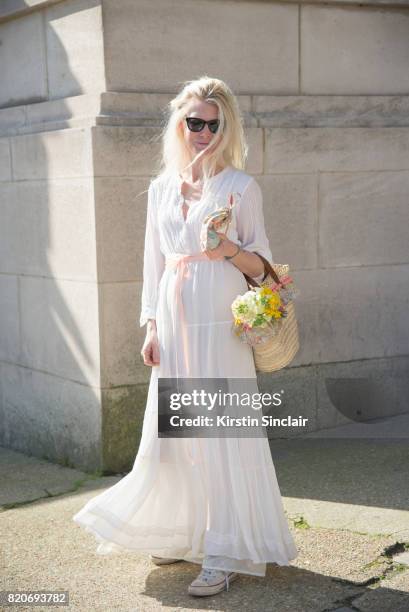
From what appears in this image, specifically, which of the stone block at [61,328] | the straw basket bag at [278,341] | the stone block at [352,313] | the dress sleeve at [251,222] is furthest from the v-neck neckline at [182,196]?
the stone block at [352,313]

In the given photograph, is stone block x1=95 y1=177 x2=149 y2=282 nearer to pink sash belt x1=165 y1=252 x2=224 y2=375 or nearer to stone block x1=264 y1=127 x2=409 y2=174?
stone block x1=264 y1=127 x2=409 y2=174

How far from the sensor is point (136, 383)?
5.69 m

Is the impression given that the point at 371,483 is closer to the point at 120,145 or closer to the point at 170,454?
the point at 170,454

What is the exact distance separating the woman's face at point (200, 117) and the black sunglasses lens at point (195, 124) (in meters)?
0.01

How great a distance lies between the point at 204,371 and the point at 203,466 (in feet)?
1.35

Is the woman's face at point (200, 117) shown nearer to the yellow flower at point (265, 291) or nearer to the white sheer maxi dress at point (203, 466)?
the white sheer maxi dress at point (203, 466)

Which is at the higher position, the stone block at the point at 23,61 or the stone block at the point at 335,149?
the stone block at the point at 23,61

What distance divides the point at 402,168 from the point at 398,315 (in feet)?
3.33

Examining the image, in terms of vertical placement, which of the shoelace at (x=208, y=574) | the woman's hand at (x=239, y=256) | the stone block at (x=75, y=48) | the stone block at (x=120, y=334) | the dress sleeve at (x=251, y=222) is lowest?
the shoelace at (x=208, y=574)

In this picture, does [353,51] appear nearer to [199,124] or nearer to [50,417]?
[199,124]

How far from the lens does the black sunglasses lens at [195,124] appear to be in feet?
13.2

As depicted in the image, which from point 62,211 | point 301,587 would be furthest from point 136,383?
point 301,587

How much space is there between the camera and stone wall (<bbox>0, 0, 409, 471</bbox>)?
5531 millimetres

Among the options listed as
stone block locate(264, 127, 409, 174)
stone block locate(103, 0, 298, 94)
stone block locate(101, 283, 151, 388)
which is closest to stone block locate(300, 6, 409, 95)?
stone block locate(103, 0, 298, 94)
